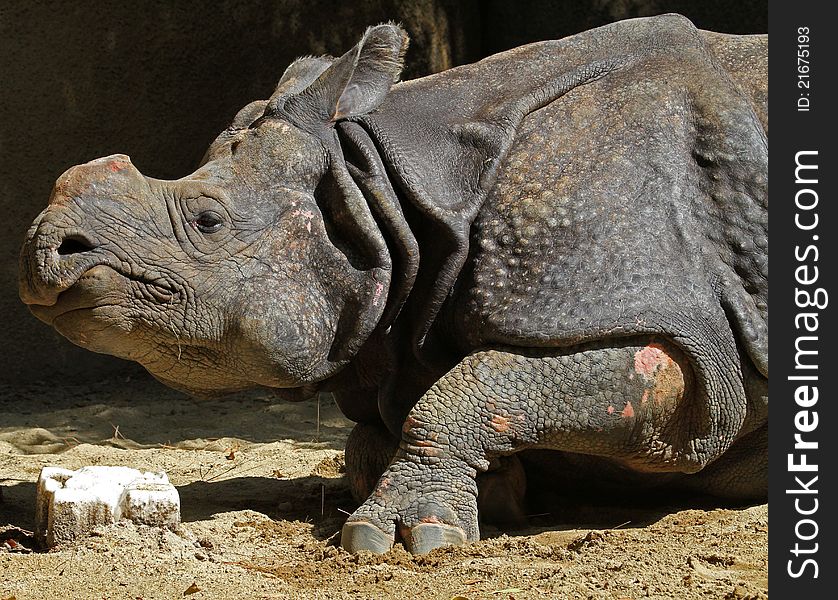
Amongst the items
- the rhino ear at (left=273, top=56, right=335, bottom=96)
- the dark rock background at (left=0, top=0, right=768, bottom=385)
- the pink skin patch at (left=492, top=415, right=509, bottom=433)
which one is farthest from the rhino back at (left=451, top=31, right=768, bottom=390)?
the dark rock background at (left=0, top=0, right=768, bottom=385)

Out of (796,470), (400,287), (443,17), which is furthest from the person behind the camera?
(443,17)

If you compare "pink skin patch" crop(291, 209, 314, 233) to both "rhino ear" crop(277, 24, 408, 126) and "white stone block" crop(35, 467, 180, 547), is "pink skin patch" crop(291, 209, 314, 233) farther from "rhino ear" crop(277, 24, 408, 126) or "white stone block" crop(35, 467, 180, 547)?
"white stone block" crop(35, 467, 180, 547)

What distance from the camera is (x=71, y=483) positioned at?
4625 mm

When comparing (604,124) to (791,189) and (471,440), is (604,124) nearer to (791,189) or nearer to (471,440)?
(791,189)

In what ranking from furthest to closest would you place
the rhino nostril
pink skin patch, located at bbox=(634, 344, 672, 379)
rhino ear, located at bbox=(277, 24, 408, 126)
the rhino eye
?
rhino ear, located at bbox=(277, 24, 408, 126), the rhino eye, pink skin patch, located at bbox=(634, 344, 672, 379), the rhino nostril

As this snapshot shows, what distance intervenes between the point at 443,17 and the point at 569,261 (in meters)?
4.60

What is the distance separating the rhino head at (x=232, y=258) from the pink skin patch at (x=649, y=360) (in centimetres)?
98

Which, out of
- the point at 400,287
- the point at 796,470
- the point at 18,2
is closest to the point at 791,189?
the point at 796,470

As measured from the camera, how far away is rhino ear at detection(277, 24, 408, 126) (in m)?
4.93

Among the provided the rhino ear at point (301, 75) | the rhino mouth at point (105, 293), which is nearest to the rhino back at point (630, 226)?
the rhino ear at point (301, 75)

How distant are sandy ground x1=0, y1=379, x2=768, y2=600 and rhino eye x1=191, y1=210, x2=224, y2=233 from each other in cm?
111

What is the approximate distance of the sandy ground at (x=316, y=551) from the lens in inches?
158

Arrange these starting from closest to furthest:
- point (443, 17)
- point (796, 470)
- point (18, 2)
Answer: point (796, 470) < point (18, 2) < point (443, 17)

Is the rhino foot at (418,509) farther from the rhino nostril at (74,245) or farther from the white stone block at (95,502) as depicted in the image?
the rhino nostril at (74,245)
